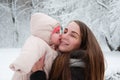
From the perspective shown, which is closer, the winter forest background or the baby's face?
the baby's face

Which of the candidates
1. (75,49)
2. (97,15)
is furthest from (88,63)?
(97,15)

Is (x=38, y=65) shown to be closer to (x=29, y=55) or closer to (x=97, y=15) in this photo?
(x=29, y=55)

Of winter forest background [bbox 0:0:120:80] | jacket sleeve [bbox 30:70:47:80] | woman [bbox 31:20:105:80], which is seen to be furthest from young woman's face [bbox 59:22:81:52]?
winter forest background [bbox 0:0:120:80]

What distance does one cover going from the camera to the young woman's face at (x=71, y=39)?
1.17 meters

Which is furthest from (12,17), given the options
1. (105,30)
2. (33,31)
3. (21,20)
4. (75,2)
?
(33,31)

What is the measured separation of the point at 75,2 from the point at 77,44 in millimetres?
9068

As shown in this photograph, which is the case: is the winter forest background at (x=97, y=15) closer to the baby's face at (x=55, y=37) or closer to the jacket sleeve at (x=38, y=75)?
the baby's face at (x=55, y=37)

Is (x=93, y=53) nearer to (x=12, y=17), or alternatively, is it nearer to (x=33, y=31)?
(x=33, y=31)

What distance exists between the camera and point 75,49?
1172 millimetres

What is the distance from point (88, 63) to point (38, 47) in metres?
0.18

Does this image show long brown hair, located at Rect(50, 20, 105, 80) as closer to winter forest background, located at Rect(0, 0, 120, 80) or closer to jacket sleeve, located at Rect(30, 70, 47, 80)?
jacket sleeve, located at Rect(30, 70, 47, 80)

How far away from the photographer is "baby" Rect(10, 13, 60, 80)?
1.08m

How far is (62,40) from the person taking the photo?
1168 mm

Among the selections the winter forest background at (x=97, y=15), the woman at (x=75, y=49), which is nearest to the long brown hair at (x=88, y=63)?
the woman at (x=75, y=49)
